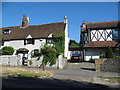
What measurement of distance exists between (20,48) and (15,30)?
20.8 feet

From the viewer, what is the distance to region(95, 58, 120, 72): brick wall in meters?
16.2

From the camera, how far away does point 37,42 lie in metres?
28.4

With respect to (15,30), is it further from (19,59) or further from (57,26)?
(19,59)

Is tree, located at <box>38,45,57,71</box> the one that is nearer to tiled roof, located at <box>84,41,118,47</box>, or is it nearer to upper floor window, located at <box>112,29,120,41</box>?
tiled roof, located at <box>84,41,118,47</box>

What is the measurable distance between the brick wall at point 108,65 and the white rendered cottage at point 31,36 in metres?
12.7

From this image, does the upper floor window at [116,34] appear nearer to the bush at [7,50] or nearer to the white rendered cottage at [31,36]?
the white rendered cottage at [31,36]

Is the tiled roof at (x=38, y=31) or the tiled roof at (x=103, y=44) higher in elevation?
the tiled roof at (x=38, y=31)

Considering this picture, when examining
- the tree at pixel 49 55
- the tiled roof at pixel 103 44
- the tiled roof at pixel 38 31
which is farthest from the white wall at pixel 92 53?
the tree at pixel 49 55

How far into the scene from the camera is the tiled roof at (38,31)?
28.6 meters

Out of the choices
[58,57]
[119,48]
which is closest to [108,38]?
[119,48]

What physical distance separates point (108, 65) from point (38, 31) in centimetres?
1875

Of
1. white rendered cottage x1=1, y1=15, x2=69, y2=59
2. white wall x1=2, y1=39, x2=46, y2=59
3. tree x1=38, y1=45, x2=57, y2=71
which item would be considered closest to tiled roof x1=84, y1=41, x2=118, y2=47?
white rendered cottage x1=1, y1=15, x2=69, y2=59

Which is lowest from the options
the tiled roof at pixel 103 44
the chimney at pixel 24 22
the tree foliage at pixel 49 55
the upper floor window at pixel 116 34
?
the tree foliage at pixel 49 55

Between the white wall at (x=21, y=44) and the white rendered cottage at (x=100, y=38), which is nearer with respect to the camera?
the white rendered cottage at (x=100, y=38)
